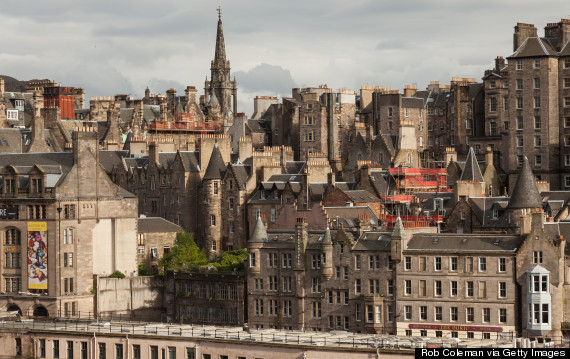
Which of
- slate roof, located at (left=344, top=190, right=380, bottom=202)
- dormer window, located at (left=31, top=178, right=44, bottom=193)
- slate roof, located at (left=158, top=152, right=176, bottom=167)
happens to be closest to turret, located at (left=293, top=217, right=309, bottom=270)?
slate roof, located at (left=344, top=190, right=380, bottom=202)

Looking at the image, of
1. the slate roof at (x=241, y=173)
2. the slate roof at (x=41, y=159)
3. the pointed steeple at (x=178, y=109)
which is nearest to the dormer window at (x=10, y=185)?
the slate roof at (x=41, y=159)

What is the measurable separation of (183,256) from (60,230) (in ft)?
41.5

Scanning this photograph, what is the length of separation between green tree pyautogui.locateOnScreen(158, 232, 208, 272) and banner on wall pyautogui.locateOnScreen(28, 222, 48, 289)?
473 inches

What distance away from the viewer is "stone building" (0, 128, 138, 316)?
12825 centimetres

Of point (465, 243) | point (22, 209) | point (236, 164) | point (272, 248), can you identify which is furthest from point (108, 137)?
point (465, 243)

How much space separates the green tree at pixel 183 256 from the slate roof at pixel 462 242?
2476cm

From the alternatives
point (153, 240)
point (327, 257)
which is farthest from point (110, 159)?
point (327, 257)

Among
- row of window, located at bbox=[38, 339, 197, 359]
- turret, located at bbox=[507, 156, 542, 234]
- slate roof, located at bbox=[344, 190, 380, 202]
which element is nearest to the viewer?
row of window, located at bbox=[38, 339, 197, 359]

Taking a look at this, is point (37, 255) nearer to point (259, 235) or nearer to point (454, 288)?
point (259, 235)

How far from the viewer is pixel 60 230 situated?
128 metres

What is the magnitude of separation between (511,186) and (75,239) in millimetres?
41395

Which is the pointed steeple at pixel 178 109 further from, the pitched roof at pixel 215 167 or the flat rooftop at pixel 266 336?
the flat rooftop at pixel 266 336

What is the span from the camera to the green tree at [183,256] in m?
134

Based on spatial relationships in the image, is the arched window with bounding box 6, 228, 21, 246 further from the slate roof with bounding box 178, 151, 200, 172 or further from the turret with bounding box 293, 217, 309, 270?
the turret with bounding box 293, 217, 309, 270
